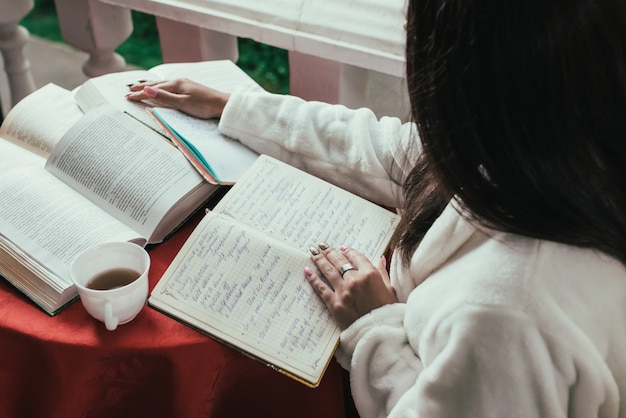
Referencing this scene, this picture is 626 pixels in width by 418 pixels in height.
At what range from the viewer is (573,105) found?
495 millimetres

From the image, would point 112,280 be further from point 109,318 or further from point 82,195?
point 82,195

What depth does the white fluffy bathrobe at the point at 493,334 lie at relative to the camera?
542mm

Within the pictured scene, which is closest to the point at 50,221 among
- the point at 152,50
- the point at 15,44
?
the point at 15,44

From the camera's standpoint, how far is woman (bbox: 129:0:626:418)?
49 centimetres

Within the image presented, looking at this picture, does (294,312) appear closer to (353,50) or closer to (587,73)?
(587,73)

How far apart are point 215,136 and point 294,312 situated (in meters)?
0.34

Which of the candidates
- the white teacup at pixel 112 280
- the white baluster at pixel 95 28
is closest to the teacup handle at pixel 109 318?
the white teacup at pixel 112 280

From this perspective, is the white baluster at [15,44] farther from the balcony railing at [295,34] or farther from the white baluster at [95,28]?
the white baluster at [95,28]

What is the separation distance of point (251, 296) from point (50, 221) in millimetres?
277

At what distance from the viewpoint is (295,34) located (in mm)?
1224

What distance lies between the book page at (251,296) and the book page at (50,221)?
0.31ft

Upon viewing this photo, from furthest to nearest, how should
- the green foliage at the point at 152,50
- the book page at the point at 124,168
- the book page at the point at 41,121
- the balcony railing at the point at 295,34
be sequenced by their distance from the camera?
the green foliage at the point at 152,50
the balcony railing at the point at 295,34
the book page at the point at 41,121
the book page at the point at 124,168

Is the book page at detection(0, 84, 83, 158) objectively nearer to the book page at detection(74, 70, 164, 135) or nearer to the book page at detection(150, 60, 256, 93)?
the book page at detection(74, 70, 164, 135)

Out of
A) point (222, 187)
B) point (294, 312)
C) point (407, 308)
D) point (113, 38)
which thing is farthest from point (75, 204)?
point (113, 38)
